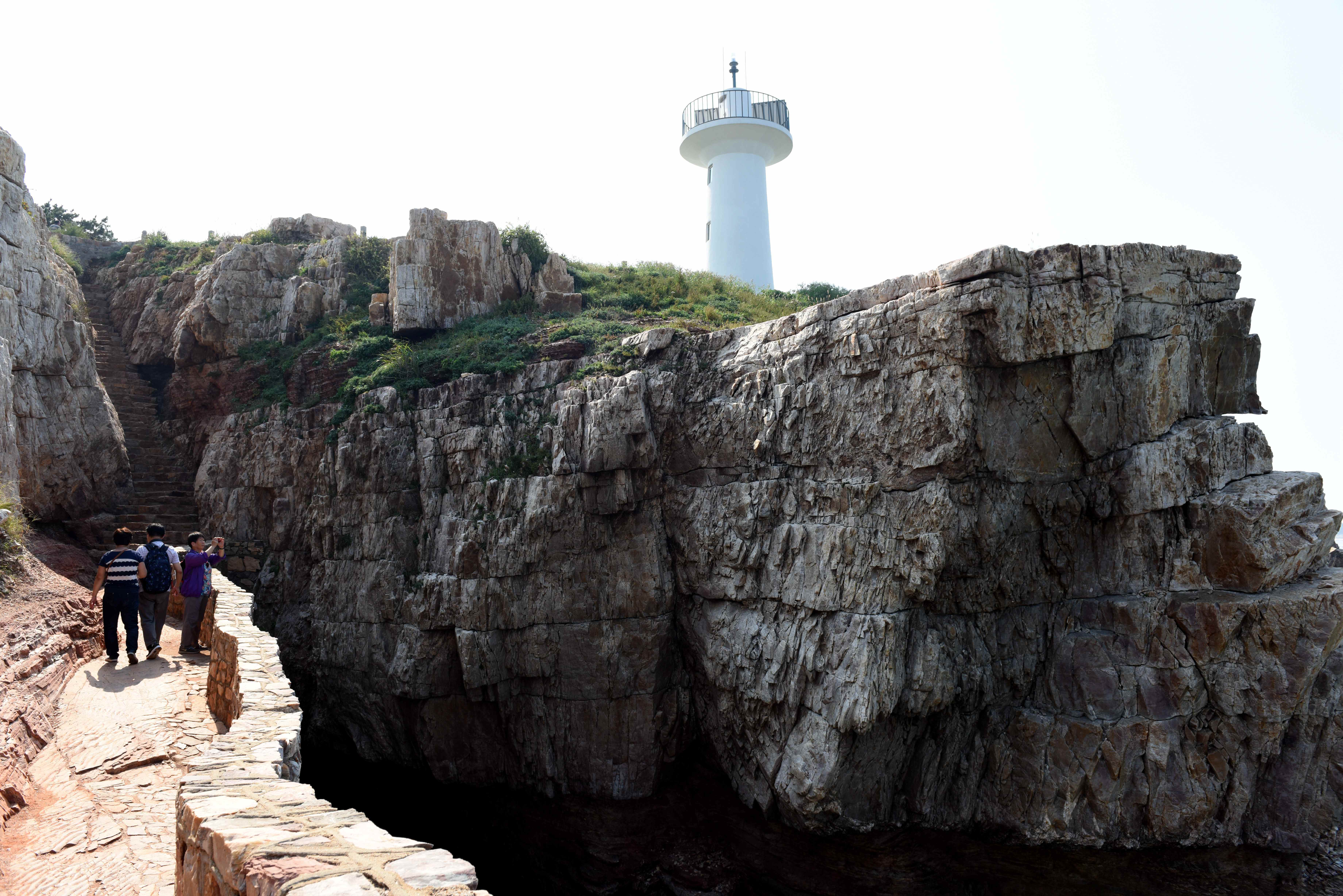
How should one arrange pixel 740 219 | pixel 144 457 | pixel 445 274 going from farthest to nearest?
pixel 740 219
pixel 144 457
pixel 445 274

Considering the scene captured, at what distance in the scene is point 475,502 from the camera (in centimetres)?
1316

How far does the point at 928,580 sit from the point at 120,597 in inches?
373

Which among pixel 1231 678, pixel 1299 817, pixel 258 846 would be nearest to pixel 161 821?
pixel 258 846

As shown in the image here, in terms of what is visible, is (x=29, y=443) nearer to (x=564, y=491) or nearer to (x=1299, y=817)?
(x=564, y=491)

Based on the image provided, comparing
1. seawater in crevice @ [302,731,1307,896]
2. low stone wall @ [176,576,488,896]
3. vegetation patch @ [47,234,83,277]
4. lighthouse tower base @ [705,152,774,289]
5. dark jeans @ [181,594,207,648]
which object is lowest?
seawater in crevice @ [302,731,1307,896]

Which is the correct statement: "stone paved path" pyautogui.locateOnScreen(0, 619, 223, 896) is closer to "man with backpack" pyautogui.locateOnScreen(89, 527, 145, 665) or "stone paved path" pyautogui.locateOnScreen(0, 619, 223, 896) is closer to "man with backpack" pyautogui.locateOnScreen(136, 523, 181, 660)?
"man with backpack" pyautogui.locateOnScreen(89, 527, 145, 665)

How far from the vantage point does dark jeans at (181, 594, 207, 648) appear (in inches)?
356

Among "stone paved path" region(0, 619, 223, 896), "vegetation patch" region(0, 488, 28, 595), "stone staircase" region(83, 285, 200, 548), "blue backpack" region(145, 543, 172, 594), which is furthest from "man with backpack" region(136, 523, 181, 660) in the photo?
"stone staircase" region(83, 285, 200, 548)

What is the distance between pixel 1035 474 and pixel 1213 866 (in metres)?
5.55

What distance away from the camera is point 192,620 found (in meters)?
9.09

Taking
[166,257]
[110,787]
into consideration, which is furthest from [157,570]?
[166,257]

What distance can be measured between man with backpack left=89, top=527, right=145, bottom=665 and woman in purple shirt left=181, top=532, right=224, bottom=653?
0.63 m

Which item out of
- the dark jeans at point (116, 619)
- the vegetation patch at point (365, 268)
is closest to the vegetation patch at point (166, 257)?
the vegetation patch at point (365, 268)

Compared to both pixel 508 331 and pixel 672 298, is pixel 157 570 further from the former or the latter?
pixel 672 298
